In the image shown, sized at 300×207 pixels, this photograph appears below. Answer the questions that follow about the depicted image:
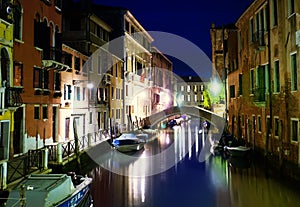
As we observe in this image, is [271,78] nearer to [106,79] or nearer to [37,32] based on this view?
[37,32]

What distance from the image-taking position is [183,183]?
47.3 feet

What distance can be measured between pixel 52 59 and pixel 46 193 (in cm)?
869

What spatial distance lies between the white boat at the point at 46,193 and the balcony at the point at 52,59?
707 centimetres

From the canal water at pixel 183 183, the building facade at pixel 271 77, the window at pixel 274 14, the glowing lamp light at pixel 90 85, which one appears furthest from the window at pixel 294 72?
the glowing lamp light at pixel 90 85

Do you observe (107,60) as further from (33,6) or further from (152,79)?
(152,79)

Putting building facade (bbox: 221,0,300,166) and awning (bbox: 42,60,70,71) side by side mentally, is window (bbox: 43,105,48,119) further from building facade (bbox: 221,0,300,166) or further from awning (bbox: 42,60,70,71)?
building facade (bbox: 221,0,300,166)

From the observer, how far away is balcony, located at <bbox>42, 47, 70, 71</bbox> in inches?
583

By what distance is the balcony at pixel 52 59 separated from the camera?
14820 mm

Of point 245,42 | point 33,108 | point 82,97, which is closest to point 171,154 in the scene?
point 82,97

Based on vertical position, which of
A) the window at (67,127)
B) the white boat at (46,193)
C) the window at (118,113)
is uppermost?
the window at (118,113)

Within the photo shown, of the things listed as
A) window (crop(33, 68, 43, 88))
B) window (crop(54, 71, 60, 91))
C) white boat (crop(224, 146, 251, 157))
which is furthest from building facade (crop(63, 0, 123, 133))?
white boat (crop(224, 146, 251, 157))

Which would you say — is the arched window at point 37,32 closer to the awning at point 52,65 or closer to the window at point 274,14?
the awning at point 52,65

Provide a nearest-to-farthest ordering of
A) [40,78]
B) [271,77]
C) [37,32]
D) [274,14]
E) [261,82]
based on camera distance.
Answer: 1. [37,32]
2. [40,78]
3. [274,14]
4. [271,77]
5. [261,82]

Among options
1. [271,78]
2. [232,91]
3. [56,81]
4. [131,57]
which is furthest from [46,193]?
[131,57]
